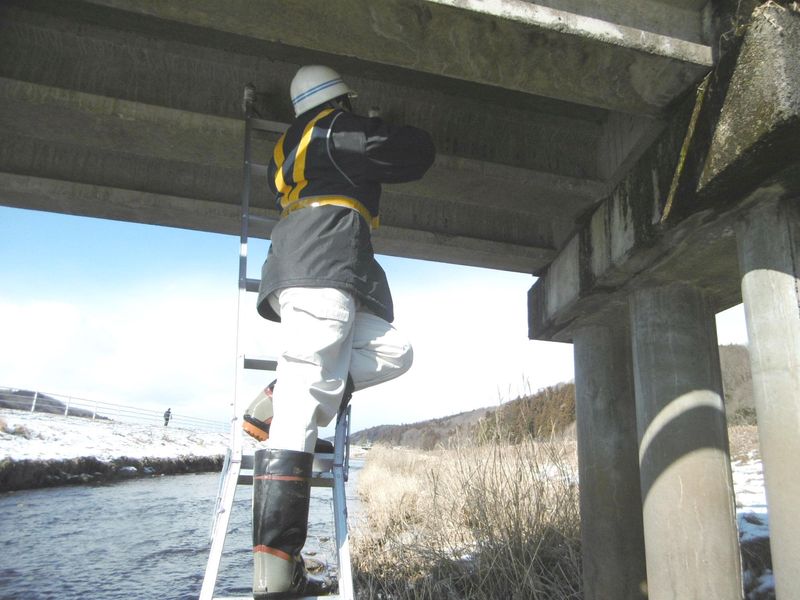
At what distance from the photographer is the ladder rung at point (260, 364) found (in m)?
3.28

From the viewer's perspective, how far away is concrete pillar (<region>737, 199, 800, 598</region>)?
2.54 meters

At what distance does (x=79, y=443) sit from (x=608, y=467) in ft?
63.8

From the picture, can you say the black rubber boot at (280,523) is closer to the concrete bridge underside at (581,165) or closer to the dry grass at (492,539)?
the concrete bridge underside at (581,165)

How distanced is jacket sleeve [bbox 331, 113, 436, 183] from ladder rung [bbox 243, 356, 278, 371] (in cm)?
101

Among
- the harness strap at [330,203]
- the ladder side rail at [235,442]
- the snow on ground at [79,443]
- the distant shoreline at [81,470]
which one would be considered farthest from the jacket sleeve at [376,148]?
the snow on ground at [79,443]

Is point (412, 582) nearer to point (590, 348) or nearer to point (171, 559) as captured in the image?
point (590, 348)

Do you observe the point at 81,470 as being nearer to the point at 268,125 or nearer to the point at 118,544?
the point at 118,544

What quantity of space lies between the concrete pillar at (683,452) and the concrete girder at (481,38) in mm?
1381

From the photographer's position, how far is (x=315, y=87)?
3.43 meters

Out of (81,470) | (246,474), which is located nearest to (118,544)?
(246,474)

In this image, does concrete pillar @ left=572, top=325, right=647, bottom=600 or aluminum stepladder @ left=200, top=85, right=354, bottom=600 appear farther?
concrete pillar @ left=572, top=325, right=647, bottom=600

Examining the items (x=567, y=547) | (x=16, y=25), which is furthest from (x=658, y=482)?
(x=16, y=25)

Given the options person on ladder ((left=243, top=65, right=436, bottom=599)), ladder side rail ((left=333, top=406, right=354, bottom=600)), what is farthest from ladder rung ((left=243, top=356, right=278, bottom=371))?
ladder side rail ((left=333, top=406, right=354, bottom=600))

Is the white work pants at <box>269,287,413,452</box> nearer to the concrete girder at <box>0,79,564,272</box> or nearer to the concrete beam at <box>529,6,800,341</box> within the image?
the concrete girder at <box>0,79,564,272</box>
